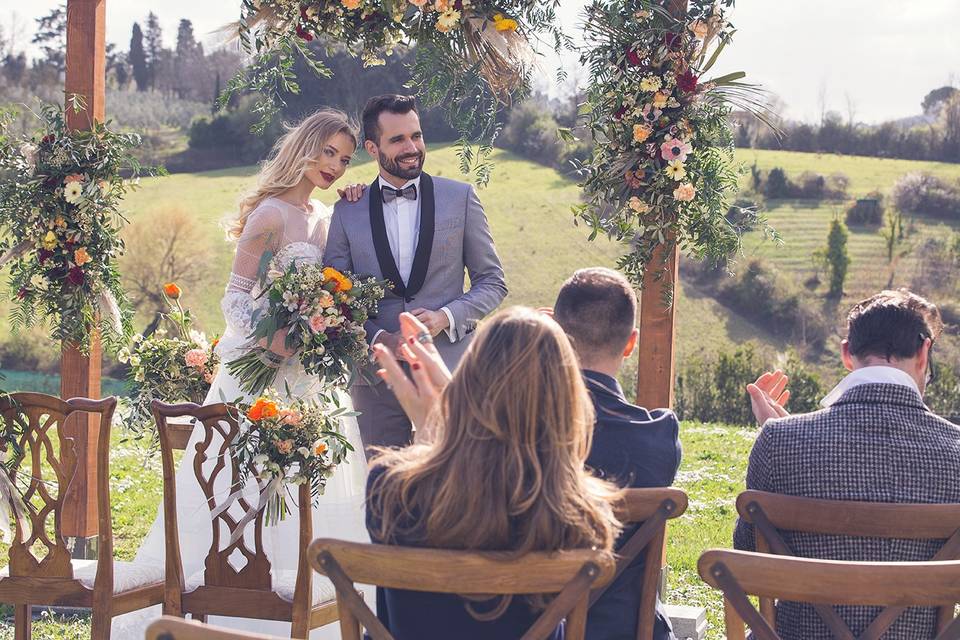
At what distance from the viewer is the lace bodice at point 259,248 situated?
4.73 metres

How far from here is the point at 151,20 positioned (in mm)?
34688

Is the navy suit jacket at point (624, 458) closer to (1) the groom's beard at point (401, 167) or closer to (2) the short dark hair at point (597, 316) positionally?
(2) the short dark hair at point (597, 316)

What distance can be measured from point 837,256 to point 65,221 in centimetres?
3126

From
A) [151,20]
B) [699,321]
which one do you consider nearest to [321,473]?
[699,321]

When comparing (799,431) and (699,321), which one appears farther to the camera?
(699,321)

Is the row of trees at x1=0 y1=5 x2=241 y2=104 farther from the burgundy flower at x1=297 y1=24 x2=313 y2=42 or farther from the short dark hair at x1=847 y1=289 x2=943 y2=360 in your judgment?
the short dark hair at x1=847 y1=289 x2=943 y2=360

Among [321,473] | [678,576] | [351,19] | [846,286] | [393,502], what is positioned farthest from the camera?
[846,286]

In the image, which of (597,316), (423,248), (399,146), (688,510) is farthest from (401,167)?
(688,510)

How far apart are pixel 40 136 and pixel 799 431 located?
386cm

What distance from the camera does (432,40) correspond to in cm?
464

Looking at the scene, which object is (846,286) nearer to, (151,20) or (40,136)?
(151,20)

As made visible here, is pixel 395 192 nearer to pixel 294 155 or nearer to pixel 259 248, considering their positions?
pixel 294 155

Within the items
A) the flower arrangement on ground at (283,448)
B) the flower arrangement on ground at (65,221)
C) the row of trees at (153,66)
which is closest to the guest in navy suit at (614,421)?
the flower arrangement on ground at (283,448)

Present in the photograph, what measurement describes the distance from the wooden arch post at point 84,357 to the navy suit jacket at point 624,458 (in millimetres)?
3256
